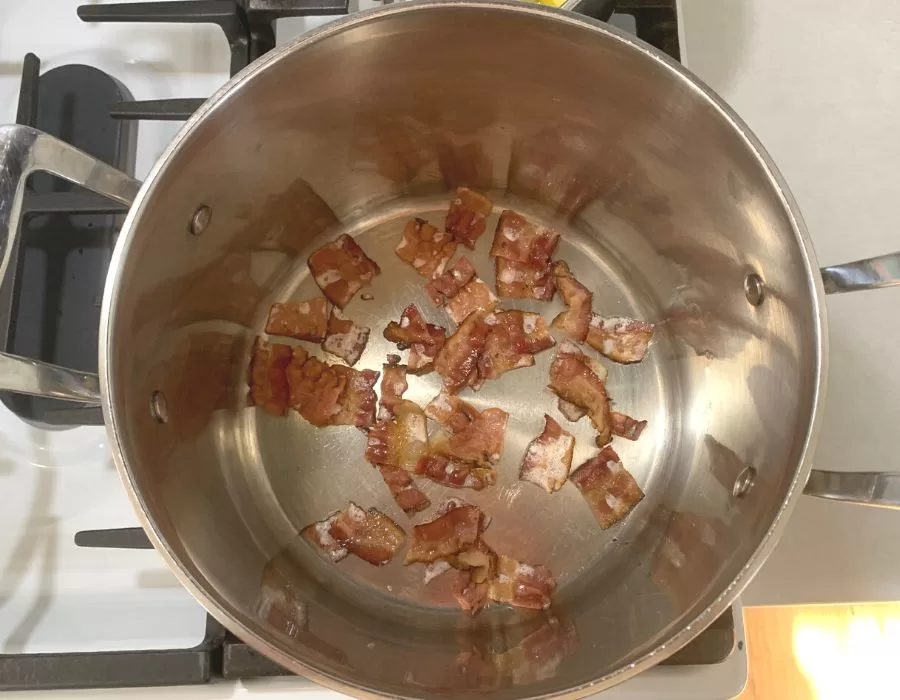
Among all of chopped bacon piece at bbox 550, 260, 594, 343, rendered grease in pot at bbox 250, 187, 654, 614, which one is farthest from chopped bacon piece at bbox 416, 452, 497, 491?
chopped bacon piece at bbox 550, 260, 594, 343

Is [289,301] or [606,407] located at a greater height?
[289,301]

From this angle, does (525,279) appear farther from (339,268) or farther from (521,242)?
(339,268)

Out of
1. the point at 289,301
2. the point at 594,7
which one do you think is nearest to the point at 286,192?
the point at 289,301

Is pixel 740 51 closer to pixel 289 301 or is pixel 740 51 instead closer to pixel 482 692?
pixel 289 301

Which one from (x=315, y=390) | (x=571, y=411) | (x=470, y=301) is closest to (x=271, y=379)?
(x=315, y=390)

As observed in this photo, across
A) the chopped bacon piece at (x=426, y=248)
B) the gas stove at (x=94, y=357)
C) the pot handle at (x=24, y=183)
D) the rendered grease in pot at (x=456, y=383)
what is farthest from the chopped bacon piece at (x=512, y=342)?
the pot handle at (x=24, y=183)

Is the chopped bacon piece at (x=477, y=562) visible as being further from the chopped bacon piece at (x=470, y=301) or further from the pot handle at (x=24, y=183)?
the pot handle at (x=24, y=183)
